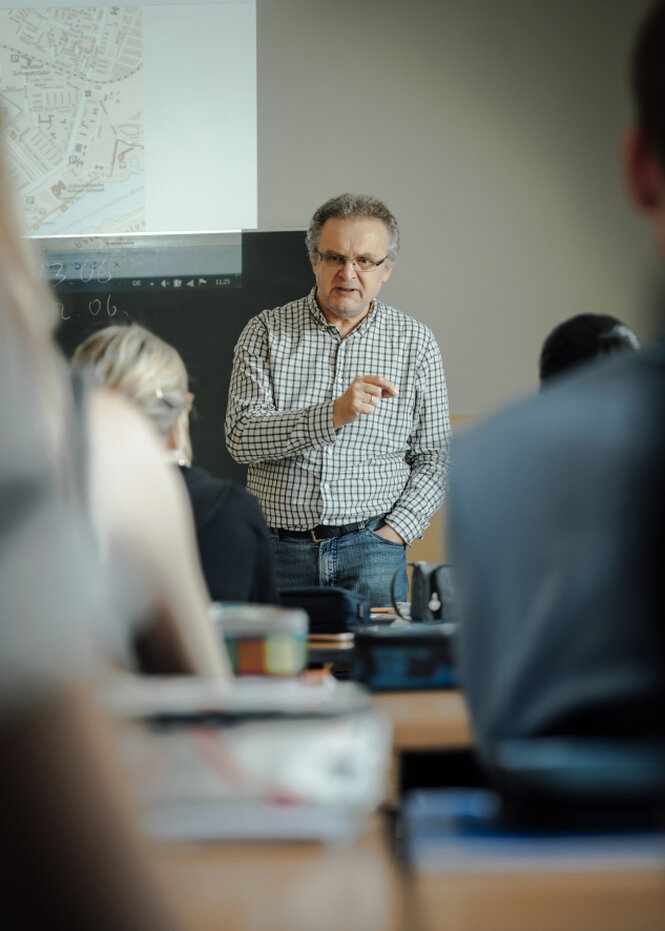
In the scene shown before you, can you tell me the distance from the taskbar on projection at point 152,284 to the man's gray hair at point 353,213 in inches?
44.2

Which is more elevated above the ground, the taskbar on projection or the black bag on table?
the taskbar on projection

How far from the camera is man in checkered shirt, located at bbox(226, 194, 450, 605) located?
346cm

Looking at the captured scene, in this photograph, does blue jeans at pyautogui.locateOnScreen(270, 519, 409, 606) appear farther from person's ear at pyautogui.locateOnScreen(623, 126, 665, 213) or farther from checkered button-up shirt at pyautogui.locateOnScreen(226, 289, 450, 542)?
person's ear at pyautogui.locateOnScreen(623, 126, 665, 213)

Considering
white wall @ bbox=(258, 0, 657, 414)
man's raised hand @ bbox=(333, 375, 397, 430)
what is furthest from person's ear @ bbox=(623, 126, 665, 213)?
white wall @ bbox=(258, 0, 657, 414)

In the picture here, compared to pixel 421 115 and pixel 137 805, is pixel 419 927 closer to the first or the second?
pixel 137 805

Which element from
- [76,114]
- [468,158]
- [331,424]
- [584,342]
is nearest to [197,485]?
[584,342]

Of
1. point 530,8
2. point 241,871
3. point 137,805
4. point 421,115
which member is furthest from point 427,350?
point 137,805

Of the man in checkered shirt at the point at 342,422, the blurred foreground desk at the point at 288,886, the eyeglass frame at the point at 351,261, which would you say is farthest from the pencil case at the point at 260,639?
the eyeglass frame at the point at 351,261

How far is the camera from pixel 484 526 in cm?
93

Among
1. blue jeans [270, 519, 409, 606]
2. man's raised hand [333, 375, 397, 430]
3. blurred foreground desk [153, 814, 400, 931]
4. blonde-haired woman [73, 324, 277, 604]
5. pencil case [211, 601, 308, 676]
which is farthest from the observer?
blue jeans [270, 519, 409, 606]

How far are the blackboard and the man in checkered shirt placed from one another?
978 mm

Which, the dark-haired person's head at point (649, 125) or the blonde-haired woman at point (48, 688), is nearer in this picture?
the blonde-haired woman at point (48, 688)

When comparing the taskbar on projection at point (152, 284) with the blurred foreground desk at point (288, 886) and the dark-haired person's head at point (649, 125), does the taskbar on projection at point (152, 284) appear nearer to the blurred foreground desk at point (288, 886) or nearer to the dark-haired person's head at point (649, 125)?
the dark-haired person's head at point (649, 125)

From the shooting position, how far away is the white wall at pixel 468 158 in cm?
474
